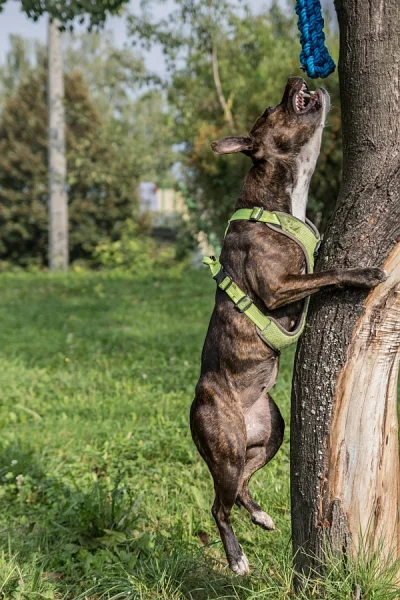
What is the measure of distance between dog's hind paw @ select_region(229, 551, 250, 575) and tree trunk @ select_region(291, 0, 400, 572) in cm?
37

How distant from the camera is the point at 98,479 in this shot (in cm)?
404

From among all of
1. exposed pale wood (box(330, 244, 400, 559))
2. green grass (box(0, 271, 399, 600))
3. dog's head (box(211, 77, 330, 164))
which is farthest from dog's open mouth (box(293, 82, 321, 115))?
green grass (box(0, 271, 399, 600))

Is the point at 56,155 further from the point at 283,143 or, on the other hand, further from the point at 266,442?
the point at 266,442

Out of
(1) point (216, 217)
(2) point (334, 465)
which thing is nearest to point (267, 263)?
(2) point (334, 465)

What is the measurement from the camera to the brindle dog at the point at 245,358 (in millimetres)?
2590

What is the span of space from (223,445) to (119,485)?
154cm

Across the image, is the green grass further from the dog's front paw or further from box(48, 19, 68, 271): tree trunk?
box(48, 19, 68, 271): tree trunk

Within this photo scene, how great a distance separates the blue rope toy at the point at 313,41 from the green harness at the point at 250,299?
0.58 metres

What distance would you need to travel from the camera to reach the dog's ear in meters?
2.81

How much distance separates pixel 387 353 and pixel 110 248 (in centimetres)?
1618

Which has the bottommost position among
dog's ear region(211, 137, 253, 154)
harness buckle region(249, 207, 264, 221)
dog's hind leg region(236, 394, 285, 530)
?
dog's hind leg region(236, 394, 285, 530)

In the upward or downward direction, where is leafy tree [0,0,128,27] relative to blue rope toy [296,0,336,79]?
upward

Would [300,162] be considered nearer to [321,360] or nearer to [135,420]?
[321,360]

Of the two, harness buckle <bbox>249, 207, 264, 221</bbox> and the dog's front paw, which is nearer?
the dog's front paw
